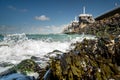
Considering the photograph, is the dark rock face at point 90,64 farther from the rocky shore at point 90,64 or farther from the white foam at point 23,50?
the white foam at point 23,50

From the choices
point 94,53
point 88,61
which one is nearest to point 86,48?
point 94,53

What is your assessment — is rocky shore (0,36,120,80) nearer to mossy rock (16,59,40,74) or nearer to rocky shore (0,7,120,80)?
rocky shore (0,7,120,80)

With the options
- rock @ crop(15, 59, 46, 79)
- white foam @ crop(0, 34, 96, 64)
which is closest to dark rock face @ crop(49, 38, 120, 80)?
rock @ crop(15, 59, 46, 79)

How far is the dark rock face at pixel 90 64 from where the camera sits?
3633mm

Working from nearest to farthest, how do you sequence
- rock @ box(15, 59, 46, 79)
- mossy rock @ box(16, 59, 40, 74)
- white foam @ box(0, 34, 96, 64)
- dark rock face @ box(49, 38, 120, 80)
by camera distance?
dark rock face @ box(49, 38, 120, 80) < rock @ box(15, 59, 46, 79) < mossy rock @ box(16, 59, 40, 74) < white foam @ box(0, 34, 96, 64)

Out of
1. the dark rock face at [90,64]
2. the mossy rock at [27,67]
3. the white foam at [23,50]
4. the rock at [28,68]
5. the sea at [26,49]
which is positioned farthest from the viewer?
the white foam at [23,50]

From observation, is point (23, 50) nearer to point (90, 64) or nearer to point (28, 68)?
point (28, 68)

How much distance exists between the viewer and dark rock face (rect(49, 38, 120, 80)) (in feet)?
11.9

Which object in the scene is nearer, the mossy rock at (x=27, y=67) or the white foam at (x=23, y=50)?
the mossy rock at (x=27, y=67)

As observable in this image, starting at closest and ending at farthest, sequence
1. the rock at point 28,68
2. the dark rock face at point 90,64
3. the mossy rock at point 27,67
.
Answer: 1. the dark rock face at point 90,64
2. the rock at point 28,68
3. the mossy rock at point 27,67

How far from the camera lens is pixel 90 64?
3.82 m

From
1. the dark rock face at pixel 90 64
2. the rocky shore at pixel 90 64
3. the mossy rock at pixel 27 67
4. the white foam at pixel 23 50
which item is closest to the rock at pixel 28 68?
the mossy rock at pixel 27 67

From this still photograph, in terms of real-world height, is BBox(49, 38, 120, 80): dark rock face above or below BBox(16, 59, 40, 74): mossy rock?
above

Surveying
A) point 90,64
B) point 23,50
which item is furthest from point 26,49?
point 90,64
